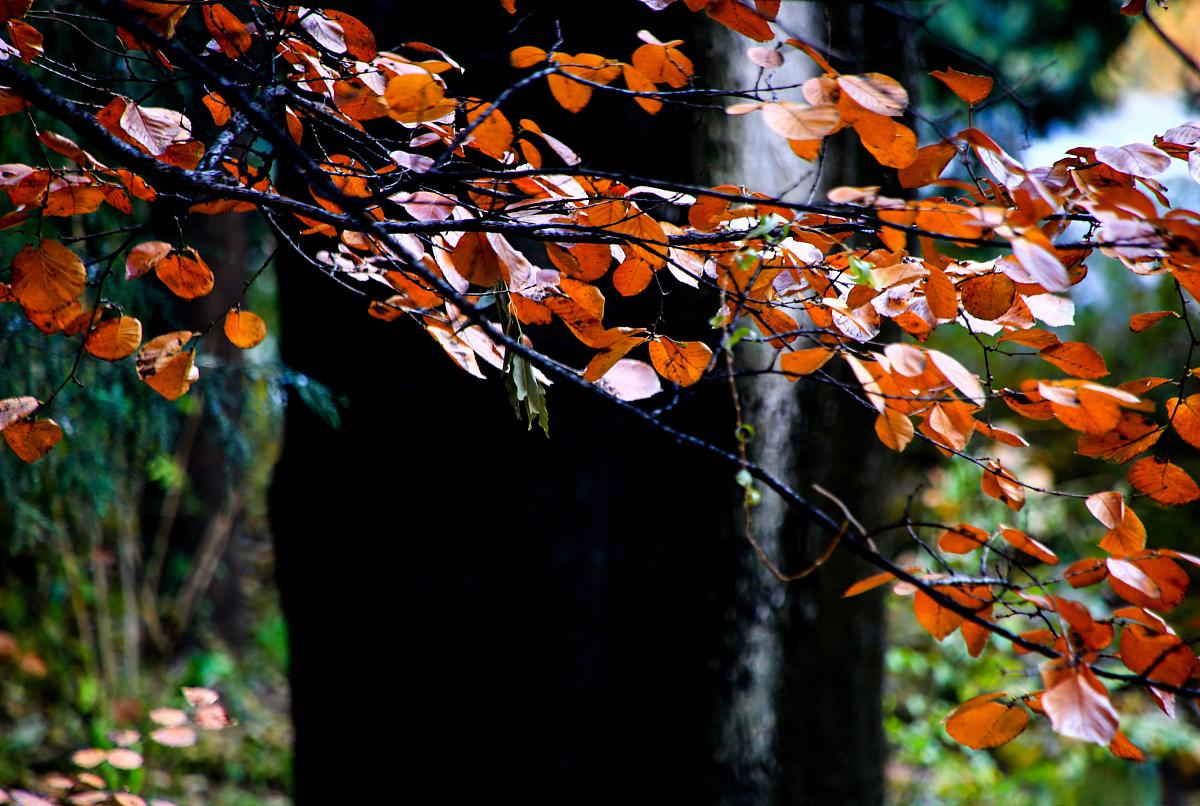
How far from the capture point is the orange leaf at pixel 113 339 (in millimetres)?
964

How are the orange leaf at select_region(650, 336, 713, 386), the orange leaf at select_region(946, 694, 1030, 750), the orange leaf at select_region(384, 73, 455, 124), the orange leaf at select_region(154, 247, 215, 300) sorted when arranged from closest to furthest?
the orange leaf at select_region(384, 73, 455, 124) → the orange leaf at select_region(946, 694, 1030, 750) → the orange leaf at select_region(650, 336, 713, 386) → the orange leaf at select_region(154, 247, 215, 300)

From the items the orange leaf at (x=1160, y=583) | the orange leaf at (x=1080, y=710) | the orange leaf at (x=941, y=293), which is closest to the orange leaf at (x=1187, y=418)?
the orange leaf at (x=1160, y=583)

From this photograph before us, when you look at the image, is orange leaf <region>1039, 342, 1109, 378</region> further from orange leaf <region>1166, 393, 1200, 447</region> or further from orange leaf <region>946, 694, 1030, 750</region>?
orange leaf <region>946, 694, 1030, 750</region>

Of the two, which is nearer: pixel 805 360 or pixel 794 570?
pixel 805 360

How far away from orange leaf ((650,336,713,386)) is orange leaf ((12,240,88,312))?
66 centimetres

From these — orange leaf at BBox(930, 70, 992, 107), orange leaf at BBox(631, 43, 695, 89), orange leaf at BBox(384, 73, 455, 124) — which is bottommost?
orange leaf at BBox(384, 73, 455, 124)

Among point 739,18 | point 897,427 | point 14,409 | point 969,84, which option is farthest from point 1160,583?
point 14,409

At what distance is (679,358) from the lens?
0.92 m

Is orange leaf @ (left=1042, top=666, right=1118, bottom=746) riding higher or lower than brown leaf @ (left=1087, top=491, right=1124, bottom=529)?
lower

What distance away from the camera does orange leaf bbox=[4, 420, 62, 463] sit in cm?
97

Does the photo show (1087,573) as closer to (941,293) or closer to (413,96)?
(941,293)

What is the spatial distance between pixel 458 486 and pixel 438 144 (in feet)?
2.28

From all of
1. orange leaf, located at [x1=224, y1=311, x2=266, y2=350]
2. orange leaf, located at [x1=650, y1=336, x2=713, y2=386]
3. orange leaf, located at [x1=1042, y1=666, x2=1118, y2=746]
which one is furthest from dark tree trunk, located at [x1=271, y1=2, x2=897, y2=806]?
orange leaf, located at [x1=1042, y1=666, x2=1118, y2=746]

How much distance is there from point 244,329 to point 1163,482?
1.15 metres
